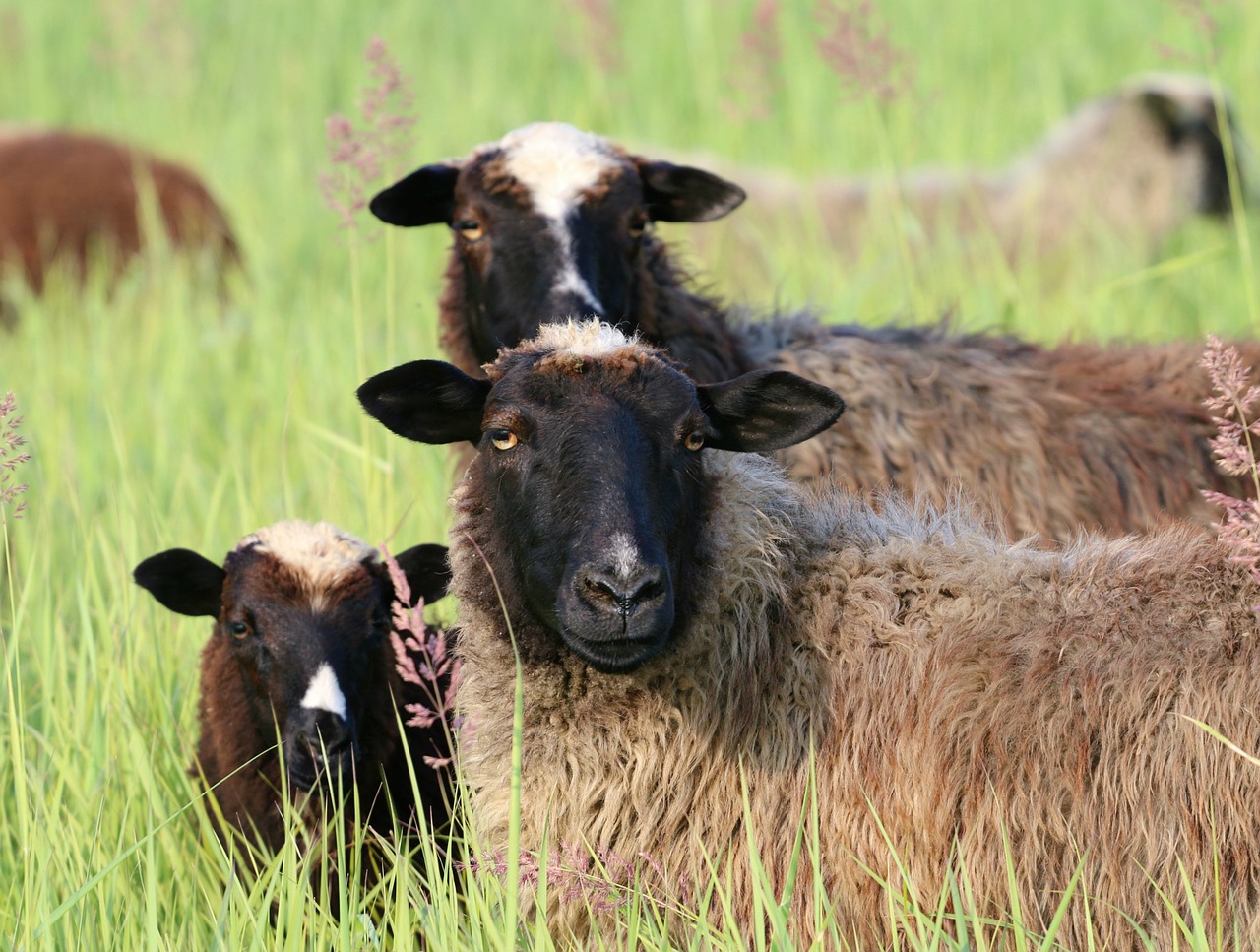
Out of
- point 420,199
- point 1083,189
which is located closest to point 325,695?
point 420,199

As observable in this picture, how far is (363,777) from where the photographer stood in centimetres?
373

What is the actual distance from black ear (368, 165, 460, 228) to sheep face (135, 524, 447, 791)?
5.38 feet

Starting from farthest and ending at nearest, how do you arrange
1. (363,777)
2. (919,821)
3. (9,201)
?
(9,201) < (363,777) < (919,821)

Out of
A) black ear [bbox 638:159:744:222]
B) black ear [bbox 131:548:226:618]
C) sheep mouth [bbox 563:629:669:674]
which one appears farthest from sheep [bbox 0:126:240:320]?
sheep mouth [bbox 563:629:669:674]

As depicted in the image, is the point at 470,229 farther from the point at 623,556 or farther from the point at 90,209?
the point at 90,209

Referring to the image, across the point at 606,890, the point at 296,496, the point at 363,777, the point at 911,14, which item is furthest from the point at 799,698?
the point at 911,14

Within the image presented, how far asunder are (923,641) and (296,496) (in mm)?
3280

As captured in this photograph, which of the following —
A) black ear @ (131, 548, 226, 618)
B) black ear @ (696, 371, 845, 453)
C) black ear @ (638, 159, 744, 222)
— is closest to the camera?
black ear @ (696, 371, 845, 453)

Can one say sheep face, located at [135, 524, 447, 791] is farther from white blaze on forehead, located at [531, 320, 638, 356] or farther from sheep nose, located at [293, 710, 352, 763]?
white blaze on forehead, located at [531, 320, 638, 356]

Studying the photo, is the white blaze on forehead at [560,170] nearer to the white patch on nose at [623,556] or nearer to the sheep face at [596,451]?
the sheep face at [596,451]

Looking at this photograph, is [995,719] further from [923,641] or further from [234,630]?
[234,630]

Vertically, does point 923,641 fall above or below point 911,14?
below

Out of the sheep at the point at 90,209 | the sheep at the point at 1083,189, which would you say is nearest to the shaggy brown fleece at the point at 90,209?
the sheep at the point at 90,209

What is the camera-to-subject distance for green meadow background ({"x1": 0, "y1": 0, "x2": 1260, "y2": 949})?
344cm
